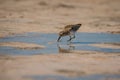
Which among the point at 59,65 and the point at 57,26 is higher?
the point at 57,26

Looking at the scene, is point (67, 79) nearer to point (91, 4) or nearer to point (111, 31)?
point (111, 31)

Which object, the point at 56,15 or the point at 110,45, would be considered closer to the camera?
the point at 110,45

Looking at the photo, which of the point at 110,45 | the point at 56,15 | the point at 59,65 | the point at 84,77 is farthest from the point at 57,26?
the point at 84,77

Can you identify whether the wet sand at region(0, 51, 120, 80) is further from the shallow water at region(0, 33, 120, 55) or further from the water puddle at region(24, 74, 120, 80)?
the shallow water at region(0, 33, 120, 55)

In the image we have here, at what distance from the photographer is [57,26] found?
74.2ft

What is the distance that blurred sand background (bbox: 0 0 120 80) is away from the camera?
11.7 metres

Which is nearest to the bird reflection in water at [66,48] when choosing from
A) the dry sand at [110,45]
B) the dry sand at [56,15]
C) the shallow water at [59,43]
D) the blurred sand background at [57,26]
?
the shallow water at [59,43]

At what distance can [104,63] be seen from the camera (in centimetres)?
1284

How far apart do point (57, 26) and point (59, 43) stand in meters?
5.96

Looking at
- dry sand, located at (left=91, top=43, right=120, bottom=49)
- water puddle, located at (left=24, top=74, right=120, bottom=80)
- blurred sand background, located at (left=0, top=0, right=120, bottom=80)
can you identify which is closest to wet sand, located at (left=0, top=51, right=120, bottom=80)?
blurred sand background, located at (left=0, top=0, right=120, bottom=80)

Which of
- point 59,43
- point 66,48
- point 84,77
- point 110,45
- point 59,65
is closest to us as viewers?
point 84,77

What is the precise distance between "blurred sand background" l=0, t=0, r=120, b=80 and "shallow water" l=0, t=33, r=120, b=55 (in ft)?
2.08

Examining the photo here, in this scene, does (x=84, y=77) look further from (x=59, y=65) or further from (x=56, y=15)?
(x=56, y=15)

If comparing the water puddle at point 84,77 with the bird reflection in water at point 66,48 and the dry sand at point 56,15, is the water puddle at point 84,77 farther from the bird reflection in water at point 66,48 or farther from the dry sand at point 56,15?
the dry sand at point 56,15
